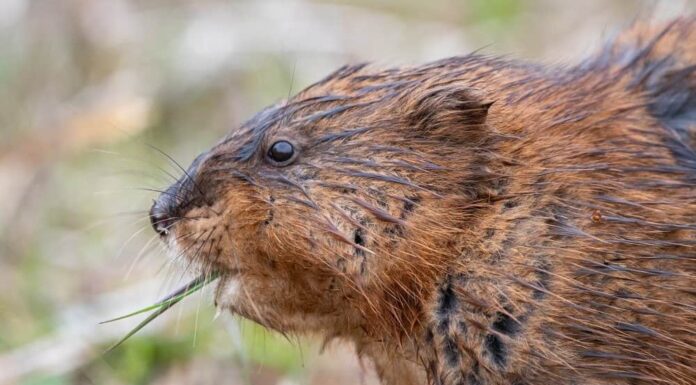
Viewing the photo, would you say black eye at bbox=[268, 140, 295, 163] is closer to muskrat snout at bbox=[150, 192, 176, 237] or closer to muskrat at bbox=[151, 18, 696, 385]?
muskrat at bbox=[151, 18, 696, 385]

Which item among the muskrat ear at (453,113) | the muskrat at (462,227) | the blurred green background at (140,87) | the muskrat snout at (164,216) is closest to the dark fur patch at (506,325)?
the muskrat at (462,227)

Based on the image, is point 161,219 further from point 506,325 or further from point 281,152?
point 506,325

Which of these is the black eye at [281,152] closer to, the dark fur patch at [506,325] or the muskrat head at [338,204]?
the muskrat head at [338,204]

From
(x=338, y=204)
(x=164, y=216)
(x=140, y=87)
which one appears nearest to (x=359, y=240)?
(x=338, y=204)

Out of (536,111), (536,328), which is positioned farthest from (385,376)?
(536,111)

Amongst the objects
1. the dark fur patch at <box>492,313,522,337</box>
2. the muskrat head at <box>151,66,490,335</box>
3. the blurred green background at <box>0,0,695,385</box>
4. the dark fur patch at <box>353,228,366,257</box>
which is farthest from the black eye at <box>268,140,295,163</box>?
the blurred green background at <box>0,0,695,385</box>

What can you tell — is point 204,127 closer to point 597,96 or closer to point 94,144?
point 94,144
